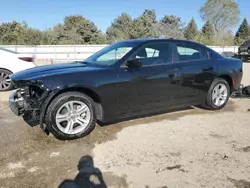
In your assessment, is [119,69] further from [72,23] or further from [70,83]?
[72,23]

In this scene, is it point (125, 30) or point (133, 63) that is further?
point (125, 30)

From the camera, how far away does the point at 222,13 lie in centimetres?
5647

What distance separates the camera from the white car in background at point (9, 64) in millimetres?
8094

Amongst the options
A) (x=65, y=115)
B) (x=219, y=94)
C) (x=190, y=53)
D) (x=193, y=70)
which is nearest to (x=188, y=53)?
(x=190, y=53)

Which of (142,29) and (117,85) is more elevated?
(142,29)

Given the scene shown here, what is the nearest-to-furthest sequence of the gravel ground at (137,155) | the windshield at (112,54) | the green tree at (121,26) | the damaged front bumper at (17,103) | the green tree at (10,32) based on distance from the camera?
the gravel ground at (137,155)
the damaged front bumper at (17,103)
the windshield at (112,54)
the green tree at (10,32)
the green tree at (121,26)

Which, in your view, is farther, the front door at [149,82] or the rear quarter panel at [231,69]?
the rear quarter panel at [231,69]

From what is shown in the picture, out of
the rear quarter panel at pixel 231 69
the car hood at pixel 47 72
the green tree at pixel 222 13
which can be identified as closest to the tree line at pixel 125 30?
the green tree at pixel 222 13

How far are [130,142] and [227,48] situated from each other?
2470 cm

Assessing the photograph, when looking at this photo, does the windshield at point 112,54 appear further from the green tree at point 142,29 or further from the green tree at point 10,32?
the green tree at point 142,29

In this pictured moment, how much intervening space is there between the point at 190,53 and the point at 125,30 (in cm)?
5344

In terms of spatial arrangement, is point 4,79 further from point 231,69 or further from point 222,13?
point 222,13

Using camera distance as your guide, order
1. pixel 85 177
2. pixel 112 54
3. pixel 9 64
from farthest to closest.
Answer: pixel 9 64
pixel 112 54
pixel 85 177

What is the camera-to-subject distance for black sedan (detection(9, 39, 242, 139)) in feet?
13.7
